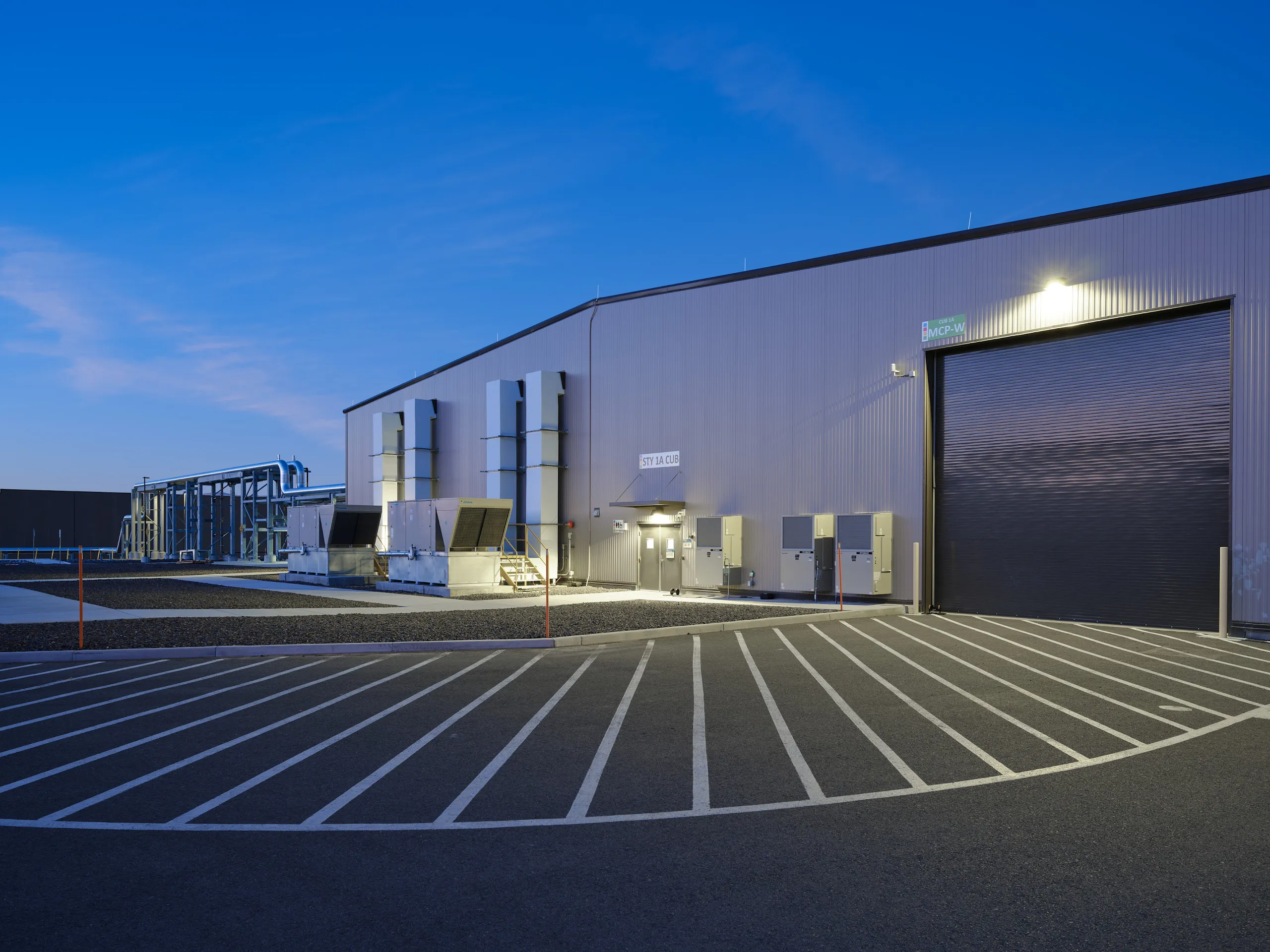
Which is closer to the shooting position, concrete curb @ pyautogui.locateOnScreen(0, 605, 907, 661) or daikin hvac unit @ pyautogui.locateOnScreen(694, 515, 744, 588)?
concrete curb @ pyautogui.locateOnScreen(0, 605, 907, 661)

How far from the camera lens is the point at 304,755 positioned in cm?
677

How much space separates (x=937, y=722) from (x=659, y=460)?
2010cm

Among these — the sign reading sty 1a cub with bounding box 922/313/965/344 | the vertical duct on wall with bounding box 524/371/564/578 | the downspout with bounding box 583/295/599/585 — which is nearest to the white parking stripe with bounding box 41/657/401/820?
the sign reading sty 1a cub with bounding box 922/313/965/344

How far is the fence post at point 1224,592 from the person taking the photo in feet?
53.0

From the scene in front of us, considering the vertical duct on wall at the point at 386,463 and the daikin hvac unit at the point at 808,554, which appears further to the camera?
the vertical duct on wall at the point at 386,463

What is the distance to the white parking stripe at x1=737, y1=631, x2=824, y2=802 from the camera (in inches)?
233

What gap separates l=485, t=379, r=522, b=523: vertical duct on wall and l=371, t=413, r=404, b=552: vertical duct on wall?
9.06m

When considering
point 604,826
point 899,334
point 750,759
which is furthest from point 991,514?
point 604,826

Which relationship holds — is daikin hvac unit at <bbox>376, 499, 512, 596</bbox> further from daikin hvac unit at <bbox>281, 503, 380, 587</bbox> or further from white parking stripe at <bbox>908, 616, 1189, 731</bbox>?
white parking stripe at <bbox>908, 616, 1189, 731</bbox>

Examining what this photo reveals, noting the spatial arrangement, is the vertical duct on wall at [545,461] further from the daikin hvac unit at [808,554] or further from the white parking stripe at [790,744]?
the white parking stripe at [790,744]

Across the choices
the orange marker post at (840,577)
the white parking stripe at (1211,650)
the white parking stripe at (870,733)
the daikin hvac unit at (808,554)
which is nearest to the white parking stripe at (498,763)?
the white parking stripe at (870,733)

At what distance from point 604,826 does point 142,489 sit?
219ft

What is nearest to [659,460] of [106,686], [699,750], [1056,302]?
[1056,302]

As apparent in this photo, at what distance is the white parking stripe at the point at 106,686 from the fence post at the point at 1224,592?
17.3m
